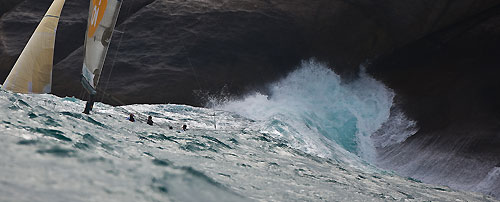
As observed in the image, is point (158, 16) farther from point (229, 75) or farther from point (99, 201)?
point (99, 201)

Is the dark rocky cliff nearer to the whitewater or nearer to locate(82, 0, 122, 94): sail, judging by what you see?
the whitewater

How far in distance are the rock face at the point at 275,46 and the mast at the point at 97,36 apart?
772 cm

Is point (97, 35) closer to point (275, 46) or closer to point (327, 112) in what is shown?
point (275, 46)

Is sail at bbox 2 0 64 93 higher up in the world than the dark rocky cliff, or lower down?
lower down

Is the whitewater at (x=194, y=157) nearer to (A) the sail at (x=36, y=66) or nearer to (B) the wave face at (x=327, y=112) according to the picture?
(B) the wave face at (x=327, y=112)

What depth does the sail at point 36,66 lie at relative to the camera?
46.2 ft

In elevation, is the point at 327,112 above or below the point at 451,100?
below

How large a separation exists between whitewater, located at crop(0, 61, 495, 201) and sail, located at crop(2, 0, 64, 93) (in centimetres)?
202

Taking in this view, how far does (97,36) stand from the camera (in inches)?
431

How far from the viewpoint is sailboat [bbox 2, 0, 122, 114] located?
10.9 m

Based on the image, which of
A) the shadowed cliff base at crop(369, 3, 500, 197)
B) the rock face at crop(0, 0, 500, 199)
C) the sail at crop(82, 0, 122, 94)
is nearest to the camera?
the sail at crop(82, 0, 122, 94)

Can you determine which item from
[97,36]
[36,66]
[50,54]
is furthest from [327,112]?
[97,36]

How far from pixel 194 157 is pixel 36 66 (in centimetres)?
833

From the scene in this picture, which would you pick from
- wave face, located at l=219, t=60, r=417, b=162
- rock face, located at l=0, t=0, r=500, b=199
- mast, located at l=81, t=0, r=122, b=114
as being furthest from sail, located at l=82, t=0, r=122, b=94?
rock face, located at l=0, t=0, r=500, b=199
